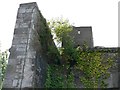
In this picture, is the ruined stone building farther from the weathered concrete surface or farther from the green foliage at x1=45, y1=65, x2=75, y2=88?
the green foliage at x1=45, y1=65, x2=75, y2=88

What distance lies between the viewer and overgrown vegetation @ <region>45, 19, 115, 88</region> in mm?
8336

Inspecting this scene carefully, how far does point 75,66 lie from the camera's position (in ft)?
29.2

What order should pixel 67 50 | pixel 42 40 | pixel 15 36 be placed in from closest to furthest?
pixel 15 36 → pixel 42 40 → pixel 67 50

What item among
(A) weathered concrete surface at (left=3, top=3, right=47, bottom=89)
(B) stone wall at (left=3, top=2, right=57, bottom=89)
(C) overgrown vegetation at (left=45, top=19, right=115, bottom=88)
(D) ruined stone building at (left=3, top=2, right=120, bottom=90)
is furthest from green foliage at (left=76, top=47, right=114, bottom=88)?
(A) weathered concrete surface at (left=3, top=3, right=47, bottom=89)

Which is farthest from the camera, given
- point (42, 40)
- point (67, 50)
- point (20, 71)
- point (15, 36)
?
point (67, 50)

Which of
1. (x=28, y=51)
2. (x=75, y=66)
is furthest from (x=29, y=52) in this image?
(x=75, y=66)

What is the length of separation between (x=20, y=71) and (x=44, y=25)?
226 cm

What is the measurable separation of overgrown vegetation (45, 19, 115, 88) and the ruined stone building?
1.13 ft

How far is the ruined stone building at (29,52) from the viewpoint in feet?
22.2

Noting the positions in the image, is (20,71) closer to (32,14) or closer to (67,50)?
(32,14)

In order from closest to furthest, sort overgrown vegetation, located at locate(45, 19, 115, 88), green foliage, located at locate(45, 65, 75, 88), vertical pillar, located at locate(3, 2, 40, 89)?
vertical pillar, located at locate(3, 2, 40, 89), green foliage, located at locate(45, 65, 75, 88), overgrown vegetation, located at locate(45, 19, 115, 88)

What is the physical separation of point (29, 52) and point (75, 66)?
7.59 feet

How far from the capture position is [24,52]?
706 centimetres

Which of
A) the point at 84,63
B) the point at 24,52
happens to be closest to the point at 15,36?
the point at 24,52
